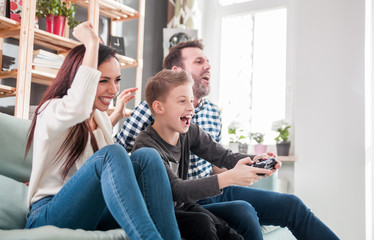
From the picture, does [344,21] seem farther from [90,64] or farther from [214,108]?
[90,64]

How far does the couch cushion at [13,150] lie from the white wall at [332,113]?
2.18 m

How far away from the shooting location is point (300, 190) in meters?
3.18

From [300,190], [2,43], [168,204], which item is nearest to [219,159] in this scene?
[168,204]

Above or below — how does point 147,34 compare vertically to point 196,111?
above

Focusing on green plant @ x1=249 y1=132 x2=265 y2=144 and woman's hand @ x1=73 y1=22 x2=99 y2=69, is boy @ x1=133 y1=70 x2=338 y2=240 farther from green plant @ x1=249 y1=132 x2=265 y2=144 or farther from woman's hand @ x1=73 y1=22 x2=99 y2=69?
green plant @ x1=249 y1=132 x2=265 y2=144

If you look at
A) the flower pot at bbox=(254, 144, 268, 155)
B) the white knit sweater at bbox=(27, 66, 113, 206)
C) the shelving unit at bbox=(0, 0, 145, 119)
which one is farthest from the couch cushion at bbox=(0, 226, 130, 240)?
the flower pot at bbox=(254, 144, 268, 155)

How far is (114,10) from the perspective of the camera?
340 centimetres

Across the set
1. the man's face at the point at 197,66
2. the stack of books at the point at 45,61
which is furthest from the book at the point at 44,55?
the man's face at the point at 197,66

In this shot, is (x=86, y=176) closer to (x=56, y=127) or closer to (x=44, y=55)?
(x=56, y=127)

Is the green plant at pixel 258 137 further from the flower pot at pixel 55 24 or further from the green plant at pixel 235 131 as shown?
the flower pot at pixel 55 24

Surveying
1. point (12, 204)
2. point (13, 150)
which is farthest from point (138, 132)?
point (12, 204)

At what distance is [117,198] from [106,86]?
21.8 inches

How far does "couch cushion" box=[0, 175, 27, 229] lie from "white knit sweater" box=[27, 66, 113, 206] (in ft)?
0.38

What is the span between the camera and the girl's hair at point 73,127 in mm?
1358
